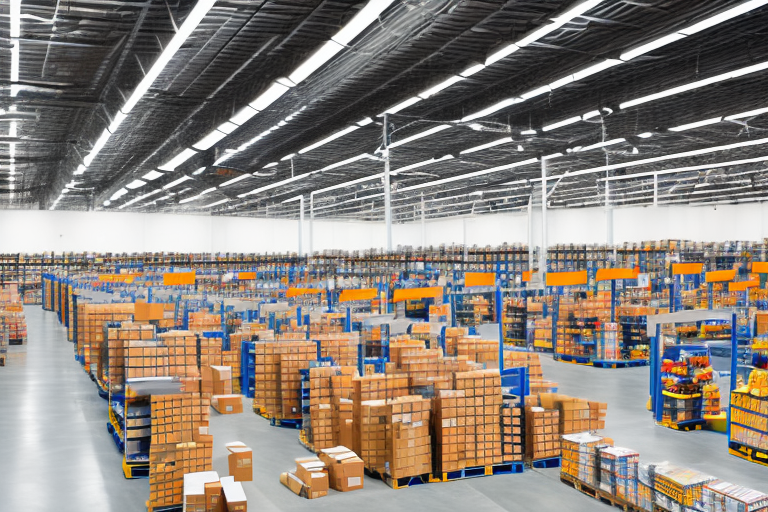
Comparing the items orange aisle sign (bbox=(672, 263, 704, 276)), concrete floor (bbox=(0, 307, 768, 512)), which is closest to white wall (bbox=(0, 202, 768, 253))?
orange aisle sign (bbox=(672, 263, 704, 276))

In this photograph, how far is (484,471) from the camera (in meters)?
6.57

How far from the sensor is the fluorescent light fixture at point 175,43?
22.5 ft

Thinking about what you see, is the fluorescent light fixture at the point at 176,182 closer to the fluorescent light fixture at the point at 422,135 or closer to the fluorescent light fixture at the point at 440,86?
the fluorescent light fixture at the point at 422,135

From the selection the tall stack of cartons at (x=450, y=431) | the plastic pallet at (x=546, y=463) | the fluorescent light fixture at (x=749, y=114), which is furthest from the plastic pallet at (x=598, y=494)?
the fluorescent light fixture at (x=749, y=114)

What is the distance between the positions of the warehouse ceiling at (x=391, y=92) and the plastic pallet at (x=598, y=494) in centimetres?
510

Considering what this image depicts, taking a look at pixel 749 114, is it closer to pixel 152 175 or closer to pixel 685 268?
pixel 685 268

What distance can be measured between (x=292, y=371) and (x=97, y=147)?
1071 cm

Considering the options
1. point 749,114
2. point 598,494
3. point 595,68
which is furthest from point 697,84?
point 598,494

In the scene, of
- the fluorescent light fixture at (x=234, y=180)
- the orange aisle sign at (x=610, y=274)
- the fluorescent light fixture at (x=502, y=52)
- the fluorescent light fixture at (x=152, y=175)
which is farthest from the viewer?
the fluorescent light fixture at (x=234, y=180)

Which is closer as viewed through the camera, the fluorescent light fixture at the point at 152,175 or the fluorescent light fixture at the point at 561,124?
the fluorescent light fixture at the point at 561,124

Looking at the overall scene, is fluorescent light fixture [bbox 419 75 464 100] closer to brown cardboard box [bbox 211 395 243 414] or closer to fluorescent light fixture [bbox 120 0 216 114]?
fluorescent light fixture [bbox 120 0 216 114]

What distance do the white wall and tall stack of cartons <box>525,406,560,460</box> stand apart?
2341cm

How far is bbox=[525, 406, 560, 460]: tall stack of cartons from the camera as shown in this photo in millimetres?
6820

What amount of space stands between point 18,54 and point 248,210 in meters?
21.8
